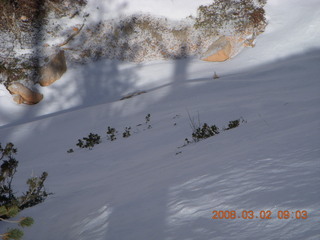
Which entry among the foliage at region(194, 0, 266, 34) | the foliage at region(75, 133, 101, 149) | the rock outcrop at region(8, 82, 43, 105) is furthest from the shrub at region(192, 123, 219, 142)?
the foliage at region(194, 0, 266, 34)

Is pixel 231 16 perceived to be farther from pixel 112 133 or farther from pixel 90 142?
pixel 90 142

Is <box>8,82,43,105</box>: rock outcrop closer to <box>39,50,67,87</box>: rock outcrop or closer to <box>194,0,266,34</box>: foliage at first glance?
<box>39,50,67,87</box>: rock outcrop

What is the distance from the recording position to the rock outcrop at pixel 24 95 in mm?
12078

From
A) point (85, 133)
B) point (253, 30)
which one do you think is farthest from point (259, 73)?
point (85, 133)

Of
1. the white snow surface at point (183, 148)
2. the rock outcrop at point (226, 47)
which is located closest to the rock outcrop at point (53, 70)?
the white snow surface at point (183, 148)

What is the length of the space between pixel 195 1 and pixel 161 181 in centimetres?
1492

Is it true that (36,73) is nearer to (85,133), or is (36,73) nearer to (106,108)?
(106,108)

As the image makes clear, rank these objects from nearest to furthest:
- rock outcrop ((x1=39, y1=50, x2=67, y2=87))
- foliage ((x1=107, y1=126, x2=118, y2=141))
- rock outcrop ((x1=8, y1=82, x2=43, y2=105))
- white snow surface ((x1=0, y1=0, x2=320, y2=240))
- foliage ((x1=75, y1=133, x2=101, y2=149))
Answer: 1. white snow surface ((x1=0, y1=0, x2=320, y2=240))
2. foliage ((x1=75, y1=133, x2=101, y2=149))
3. foliage ((x1=107, y1=126, x2=118, y2=141))
4. rock outcrop ((x1=8, y1=82, x2=43, y2=105))
5. rock outcrop ((x1=39, y1=50, x2=67, y2=87))

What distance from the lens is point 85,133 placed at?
7953mm

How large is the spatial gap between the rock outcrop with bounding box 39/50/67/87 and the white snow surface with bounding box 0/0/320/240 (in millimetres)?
340

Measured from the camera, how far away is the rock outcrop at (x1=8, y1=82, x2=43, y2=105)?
476 inches

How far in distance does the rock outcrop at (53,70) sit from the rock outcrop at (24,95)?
0.70 meters

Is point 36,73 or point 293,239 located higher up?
point 36,73
